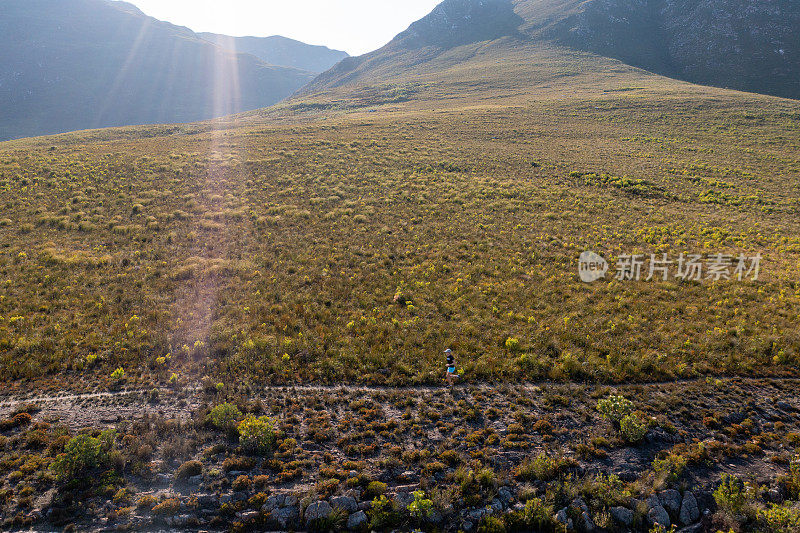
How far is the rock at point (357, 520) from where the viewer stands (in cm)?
807

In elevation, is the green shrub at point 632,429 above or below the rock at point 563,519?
above

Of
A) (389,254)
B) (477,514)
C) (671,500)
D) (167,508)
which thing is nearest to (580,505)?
(671,500)

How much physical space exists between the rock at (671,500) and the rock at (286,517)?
9629 millimetres

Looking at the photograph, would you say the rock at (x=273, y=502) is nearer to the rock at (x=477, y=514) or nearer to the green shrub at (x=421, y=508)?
the green shrub at (x=421, y=508)

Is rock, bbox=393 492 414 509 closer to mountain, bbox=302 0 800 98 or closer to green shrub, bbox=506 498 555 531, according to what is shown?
green shrub, bbox=506 498 555 531

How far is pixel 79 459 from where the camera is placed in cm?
861

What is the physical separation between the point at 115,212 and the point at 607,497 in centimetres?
3831

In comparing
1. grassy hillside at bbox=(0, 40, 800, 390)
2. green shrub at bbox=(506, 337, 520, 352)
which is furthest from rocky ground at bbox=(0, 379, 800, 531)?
green shrub at bbox=(506, 337, 520, 352)

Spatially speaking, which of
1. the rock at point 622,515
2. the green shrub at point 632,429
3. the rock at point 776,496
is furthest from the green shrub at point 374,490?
the rock at point 776,496

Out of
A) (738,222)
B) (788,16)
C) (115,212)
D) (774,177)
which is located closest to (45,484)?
(115,212)

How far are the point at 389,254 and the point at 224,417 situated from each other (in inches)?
A: 624

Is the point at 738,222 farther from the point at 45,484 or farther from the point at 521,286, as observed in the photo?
the point at 45,484

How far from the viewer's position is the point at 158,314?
16250mm

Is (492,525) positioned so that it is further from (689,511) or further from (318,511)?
(689,511)
